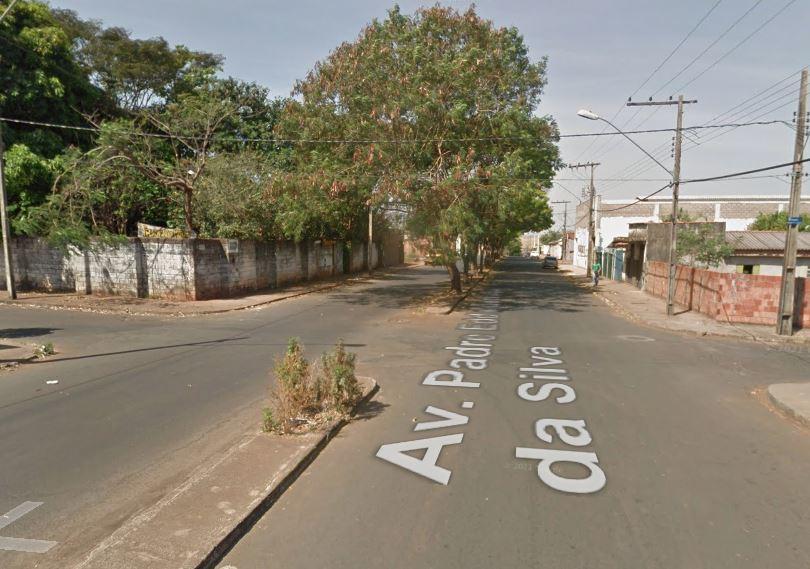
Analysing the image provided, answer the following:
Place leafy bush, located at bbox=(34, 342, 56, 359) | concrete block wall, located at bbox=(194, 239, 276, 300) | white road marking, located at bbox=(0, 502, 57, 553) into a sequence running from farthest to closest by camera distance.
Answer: concrete block wall, located at bbox=(194, 239, 276, 300)
leafy bush, located at bbox=(34, 342, 56, 359)
white road marking, located at bbox=(0, 502, 57, 553)

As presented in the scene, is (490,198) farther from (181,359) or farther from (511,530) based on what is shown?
(511,530)

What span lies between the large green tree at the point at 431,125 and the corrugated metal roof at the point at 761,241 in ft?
48.6

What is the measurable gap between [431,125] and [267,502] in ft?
47.2

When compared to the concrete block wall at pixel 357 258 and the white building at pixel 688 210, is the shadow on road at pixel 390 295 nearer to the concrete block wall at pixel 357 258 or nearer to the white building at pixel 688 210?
the concrete block wall at pixel 357 258

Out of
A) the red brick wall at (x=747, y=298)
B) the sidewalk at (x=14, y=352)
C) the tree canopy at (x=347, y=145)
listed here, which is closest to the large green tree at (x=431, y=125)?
the tree canopy at (x=347, y=145)

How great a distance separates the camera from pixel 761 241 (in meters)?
26.8

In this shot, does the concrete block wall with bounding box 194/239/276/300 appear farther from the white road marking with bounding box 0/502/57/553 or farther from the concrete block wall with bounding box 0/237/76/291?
the white road marking with bounding box 0/502/57/553

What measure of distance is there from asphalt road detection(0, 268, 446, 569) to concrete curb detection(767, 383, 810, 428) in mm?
6362

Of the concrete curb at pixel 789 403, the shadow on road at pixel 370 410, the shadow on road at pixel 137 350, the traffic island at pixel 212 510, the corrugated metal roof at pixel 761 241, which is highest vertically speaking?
the corrugated metal roof at pixel 761 241

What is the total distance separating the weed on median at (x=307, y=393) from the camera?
5.55 m

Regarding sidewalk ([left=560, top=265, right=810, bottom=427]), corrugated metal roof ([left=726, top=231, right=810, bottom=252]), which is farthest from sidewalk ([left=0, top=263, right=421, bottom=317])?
corrugated metal roof ([left=726, top=231, right=810, bottom=252])

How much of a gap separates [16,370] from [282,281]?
1562 centimetres

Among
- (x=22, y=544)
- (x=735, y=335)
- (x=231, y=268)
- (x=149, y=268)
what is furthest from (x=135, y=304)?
(x=735, y=335)

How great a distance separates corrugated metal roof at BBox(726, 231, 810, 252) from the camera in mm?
25906
